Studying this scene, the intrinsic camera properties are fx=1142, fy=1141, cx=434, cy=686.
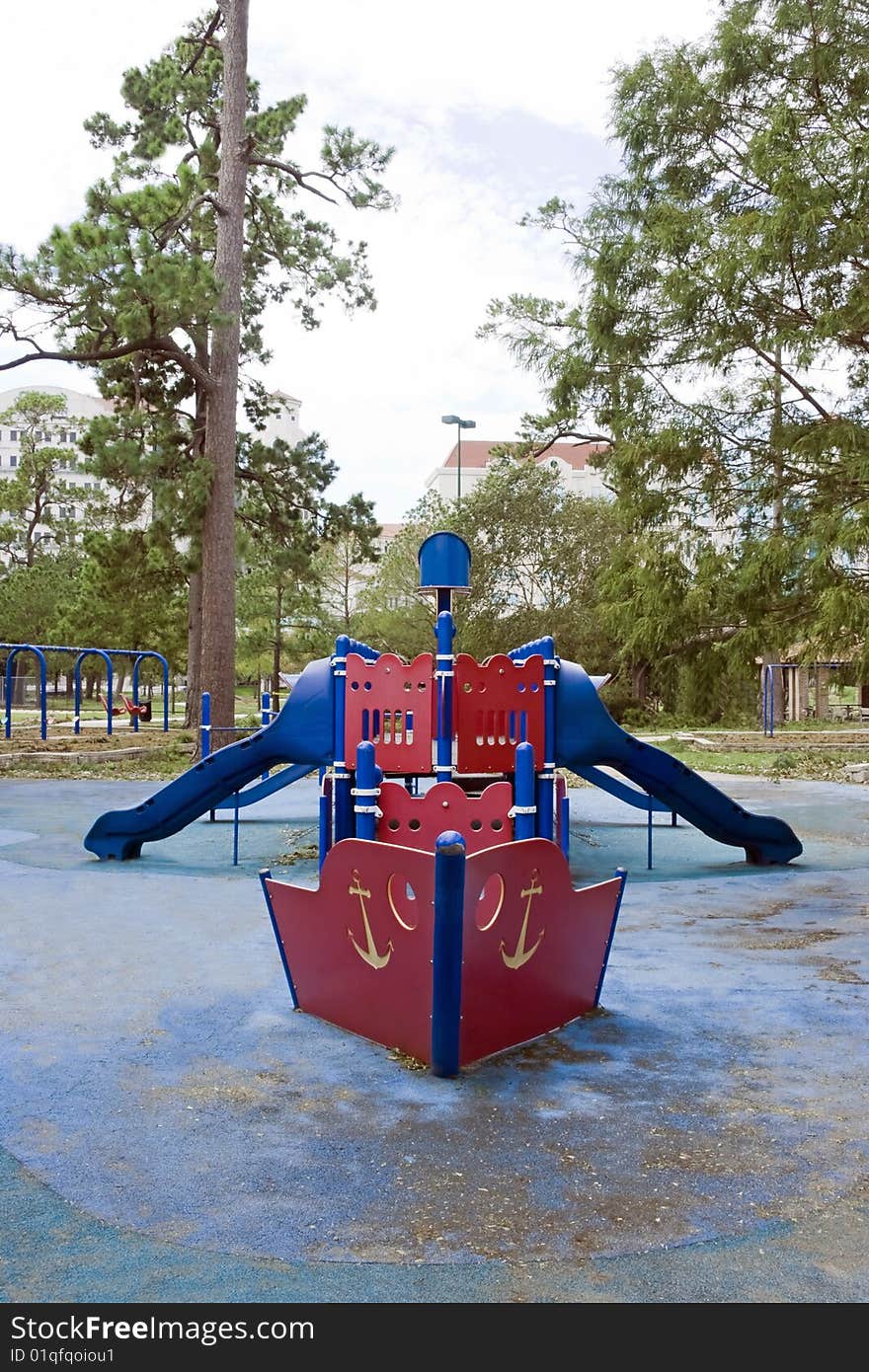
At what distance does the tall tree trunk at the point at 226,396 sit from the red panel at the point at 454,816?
42.1ft

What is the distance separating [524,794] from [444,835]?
2832 millimetres

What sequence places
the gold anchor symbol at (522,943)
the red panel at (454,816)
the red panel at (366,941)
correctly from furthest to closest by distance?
the red panel at (454,816) → the gold anchor symbol at (522,943) → the red panel at (366,941)

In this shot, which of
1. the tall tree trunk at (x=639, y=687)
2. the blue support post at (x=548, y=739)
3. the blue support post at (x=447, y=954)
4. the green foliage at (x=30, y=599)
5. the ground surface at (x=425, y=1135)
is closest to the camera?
the ground surface at (x=425, y=1135)

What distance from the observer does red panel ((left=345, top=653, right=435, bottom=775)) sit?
827 cm

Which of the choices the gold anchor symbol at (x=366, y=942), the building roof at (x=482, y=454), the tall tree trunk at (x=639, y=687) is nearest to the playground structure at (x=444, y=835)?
the gold anchor symbol at (x=366, y=942)

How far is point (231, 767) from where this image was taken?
953 centimetres

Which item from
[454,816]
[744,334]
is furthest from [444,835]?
[744,334]

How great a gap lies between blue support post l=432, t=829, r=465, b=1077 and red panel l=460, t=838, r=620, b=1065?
0.28 ft

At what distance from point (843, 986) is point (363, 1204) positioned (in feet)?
11.0

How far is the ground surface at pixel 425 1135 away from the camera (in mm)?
2863

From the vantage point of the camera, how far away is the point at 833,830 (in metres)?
11.9

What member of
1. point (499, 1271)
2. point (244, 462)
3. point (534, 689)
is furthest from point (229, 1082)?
point (244, 462)

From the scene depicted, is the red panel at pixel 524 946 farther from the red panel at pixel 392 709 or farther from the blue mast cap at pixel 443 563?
the blue mast cap at pixel 443 563
